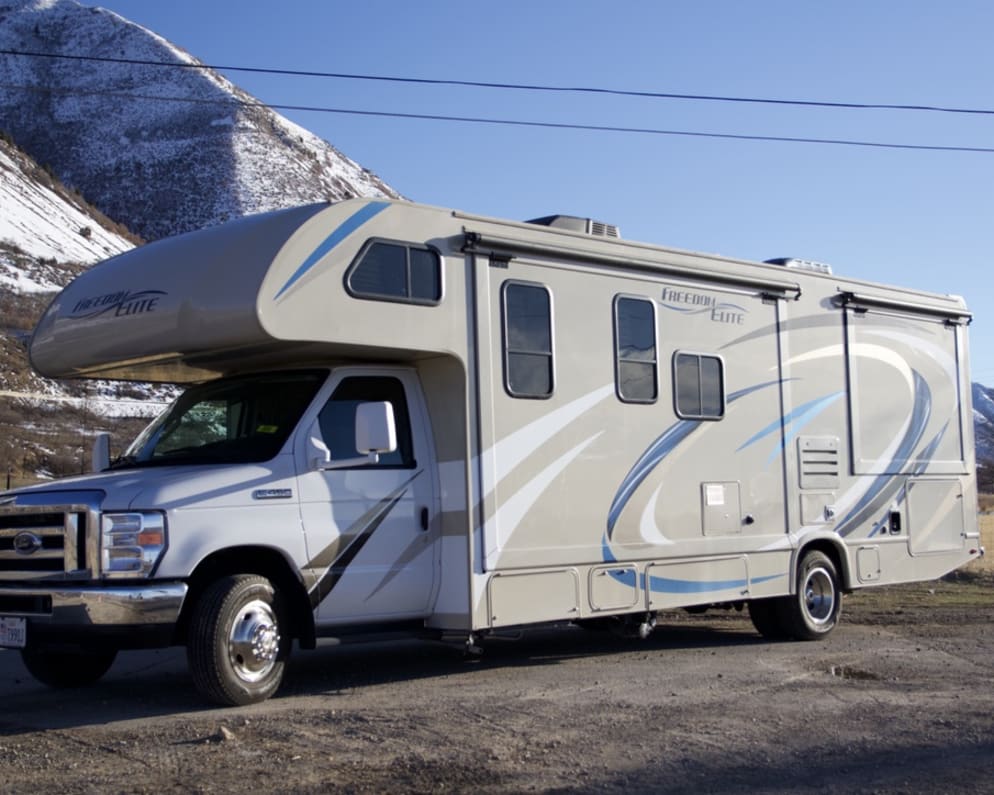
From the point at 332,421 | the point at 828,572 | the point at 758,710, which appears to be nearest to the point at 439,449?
the point at 332,421

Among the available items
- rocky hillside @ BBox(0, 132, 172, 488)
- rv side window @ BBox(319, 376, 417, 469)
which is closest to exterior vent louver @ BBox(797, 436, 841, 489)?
rv side window @ BBox(319, 376, 417, 469)

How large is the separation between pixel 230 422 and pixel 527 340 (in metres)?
2.29

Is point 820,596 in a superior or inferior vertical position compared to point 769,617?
superior

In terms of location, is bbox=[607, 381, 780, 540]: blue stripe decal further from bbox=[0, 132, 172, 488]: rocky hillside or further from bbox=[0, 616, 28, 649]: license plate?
bbox=[0, 132, 172, 488]: rocky hillside

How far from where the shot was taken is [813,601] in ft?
39.8

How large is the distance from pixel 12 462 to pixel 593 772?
22268mm

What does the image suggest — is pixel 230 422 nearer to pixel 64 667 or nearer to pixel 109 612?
pixel 109 612

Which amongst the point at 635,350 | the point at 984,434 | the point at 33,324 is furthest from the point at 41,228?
the point at 984,434

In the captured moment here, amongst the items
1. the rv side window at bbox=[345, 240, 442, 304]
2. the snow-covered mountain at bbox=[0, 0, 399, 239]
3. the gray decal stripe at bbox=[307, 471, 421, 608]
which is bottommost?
the gray decal stripe at bbox=[307, 471, 421, 608]

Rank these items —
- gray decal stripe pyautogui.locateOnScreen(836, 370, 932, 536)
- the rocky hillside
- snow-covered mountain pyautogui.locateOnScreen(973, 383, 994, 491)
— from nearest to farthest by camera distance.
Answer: gray decal stripe pyautogui.locateOnScreen(836, 370, 932, 536)
the rocky hillside
snow-covered mountain pyautogui.locateOnScreen(973, 383, 994, 491)

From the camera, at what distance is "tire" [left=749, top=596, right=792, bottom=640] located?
12.0 meters

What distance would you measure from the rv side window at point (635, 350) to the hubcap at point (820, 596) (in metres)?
2.73

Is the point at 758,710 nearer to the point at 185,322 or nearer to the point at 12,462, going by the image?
the point at 185,322

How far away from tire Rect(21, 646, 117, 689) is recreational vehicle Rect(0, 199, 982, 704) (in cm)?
2
